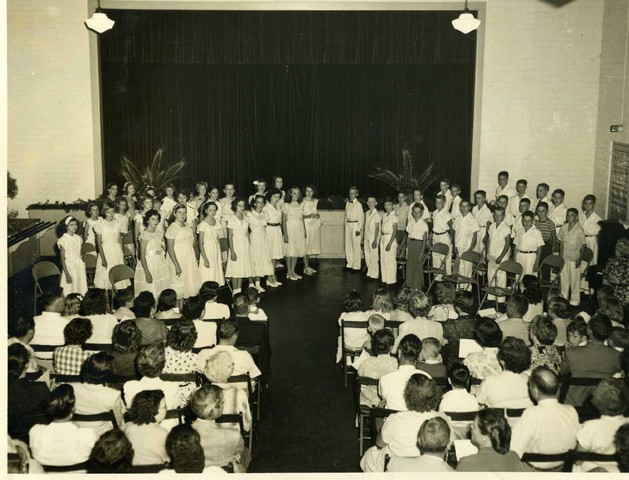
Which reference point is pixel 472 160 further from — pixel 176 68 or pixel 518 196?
pixel 176 68

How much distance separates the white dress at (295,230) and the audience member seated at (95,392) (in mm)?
6626

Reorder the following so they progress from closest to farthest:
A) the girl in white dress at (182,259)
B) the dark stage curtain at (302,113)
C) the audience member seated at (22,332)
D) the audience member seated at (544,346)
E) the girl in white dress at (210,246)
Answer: the audience member seated at (22,332)
the audience member seated at (544,346)
the girl in white dress at (182,259)
the girl in white dress at (210,246)
the dark stage curtain at (302,113)

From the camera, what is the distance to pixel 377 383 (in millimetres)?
5652

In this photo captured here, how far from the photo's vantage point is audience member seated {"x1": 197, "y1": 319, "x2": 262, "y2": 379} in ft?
19.2

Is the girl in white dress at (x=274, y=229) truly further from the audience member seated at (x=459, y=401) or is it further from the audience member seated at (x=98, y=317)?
the audience member seated at (x=459, y=401)

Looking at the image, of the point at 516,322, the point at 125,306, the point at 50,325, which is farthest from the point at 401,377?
the point at 50,325

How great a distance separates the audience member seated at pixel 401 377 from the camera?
17.1 feet

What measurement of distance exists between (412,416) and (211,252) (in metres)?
5.72

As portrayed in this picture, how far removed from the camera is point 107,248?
32.5 feet

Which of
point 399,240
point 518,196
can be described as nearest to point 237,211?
point 399,240

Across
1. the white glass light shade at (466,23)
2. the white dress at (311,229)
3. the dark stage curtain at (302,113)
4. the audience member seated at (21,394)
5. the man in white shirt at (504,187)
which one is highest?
the white glass light shade at (466,23)

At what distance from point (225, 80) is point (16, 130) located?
4.65 metres

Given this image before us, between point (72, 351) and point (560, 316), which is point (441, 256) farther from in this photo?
point (72, 351)

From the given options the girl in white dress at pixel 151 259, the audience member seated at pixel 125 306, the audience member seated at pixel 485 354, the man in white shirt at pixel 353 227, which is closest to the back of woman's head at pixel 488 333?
the audience member seated at pixel 485 354
